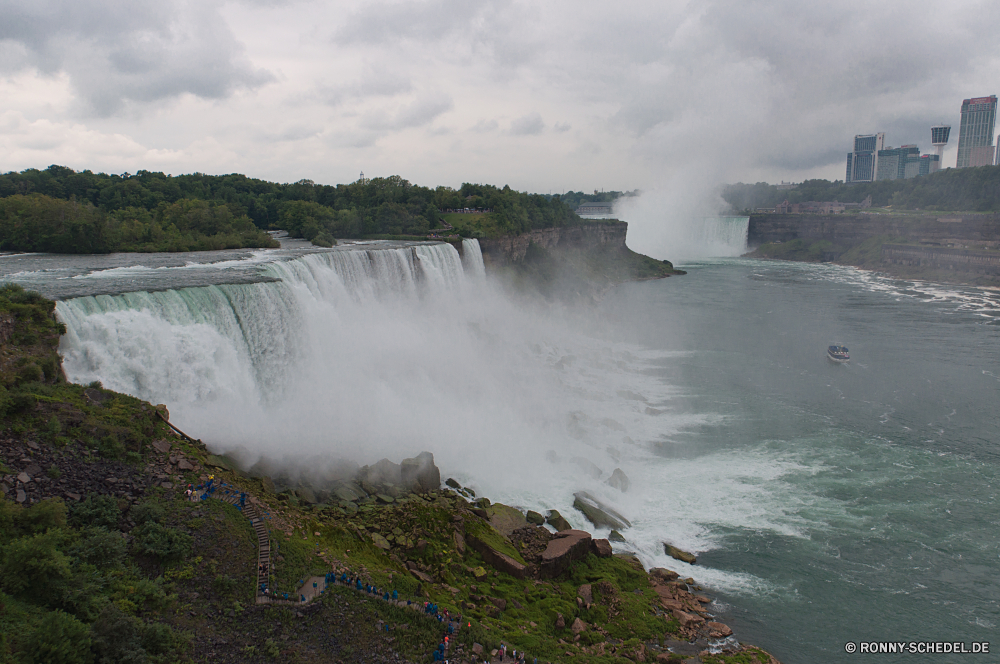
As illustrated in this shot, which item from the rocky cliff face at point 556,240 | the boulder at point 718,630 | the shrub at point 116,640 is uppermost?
the rocky cliff face at point 556,240

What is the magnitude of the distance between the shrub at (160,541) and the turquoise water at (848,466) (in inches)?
450

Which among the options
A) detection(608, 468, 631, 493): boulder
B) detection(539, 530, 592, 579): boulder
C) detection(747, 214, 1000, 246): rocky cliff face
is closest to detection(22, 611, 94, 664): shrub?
detection(539, 530, 592, 579): boulder

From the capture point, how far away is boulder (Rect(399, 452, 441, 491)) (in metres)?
16.7

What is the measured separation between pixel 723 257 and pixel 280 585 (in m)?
108

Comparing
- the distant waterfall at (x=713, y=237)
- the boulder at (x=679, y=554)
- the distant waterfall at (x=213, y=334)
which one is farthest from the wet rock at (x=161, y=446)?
the distant waterfall at (x=713, y=237)

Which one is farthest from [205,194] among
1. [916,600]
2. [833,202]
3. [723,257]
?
[833,202]

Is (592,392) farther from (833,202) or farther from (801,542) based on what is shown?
(833,202)

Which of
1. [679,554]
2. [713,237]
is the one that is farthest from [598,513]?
[713,237]

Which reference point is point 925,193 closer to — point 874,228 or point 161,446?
point 874,228

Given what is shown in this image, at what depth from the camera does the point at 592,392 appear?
30.3 metres

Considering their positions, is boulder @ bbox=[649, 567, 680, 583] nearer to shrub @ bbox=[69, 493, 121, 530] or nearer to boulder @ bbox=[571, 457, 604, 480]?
boulder @ bbox=[571, 457, 604, 480]

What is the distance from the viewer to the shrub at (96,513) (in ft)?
34.0

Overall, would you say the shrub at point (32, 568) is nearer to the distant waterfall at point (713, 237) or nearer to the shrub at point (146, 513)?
the shrub at point (146, 513)

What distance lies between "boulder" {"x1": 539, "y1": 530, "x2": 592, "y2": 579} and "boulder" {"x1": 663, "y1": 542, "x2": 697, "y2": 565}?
2720 millimetres
